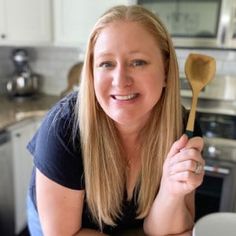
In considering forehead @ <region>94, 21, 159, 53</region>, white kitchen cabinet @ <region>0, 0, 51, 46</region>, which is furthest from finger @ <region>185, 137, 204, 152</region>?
white kitchen cabinet @ <region>0, 0, 51, 46</region>

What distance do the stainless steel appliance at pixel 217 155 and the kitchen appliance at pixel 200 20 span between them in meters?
0.28

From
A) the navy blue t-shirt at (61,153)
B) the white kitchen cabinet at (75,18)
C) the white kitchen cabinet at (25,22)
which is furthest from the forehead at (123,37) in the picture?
the white kitchen cabinet at (25,22)

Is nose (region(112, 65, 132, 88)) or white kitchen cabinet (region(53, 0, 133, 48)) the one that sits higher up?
white kitchen cabinet (region(53, 0, 133, 48))

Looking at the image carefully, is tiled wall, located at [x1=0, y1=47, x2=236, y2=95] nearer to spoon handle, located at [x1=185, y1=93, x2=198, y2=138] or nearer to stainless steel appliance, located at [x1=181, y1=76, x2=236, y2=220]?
stainless steel appliance, located at [x1=181, y1=76, x2=236, y2=220]

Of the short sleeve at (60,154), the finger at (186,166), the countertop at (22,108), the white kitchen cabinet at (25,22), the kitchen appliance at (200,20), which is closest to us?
the finger at (186,166)

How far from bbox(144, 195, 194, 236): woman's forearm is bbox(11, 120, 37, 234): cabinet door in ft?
3.90

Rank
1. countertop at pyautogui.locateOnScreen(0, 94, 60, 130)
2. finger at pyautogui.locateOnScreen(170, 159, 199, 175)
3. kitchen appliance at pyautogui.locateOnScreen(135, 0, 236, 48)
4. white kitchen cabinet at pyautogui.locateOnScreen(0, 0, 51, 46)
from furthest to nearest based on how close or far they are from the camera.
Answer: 1. white kitchen cabinet at pyautogui.locateOnScreen(0, 0, 51, 46)
2. countertop at pyautogui.locateOnScreen(0, 94, 60, 130)
3. kitchen appliance at pyautogui.locateOnScreen(135, 0, 236, 48)
4. finger at pyautogui.locateOnScreen(170, 159, 199, 175)

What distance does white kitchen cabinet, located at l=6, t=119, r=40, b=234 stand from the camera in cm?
184

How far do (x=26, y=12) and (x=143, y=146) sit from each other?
153 cm

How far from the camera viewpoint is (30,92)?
7.84 ft

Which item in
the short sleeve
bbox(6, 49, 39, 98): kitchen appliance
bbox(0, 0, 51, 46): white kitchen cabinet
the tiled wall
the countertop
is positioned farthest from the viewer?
the tiled wall

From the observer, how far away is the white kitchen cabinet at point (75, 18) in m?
2.03

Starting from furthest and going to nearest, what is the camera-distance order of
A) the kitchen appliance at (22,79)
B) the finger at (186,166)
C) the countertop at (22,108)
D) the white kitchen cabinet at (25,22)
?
the kitchen appliance at (22,79) → the white kitchen cabinet at (25,22) → the countertop at (22,108) → the finger at (186,166)

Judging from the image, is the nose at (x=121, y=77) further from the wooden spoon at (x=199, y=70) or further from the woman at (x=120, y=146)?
the wooden spoon at (x=199, y=70)
